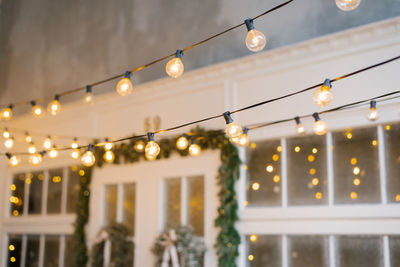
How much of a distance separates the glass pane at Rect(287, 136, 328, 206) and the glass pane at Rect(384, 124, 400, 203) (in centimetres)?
53

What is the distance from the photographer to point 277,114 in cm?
441

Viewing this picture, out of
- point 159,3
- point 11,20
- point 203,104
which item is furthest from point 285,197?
point 11,20

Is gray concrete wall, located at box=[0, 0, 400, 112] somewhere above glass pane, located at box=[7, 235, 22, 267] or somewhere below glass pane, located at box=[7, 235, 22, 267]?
above

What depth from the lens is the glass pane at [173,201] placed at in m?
5.09

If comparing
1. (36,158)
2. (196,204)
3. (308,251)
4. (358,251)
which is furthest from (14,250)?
(358,251)

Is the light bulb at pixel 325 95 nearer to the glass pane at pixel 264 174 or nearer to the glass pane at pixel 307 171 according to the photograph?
the glass pane at pixel 307 171

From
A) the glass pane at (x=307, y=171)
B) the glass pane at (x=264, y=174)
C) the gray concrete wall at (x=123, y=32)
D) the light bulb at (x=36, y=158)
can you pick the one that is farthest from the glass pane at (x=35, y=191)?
the glass pane at (x=307, y=171)

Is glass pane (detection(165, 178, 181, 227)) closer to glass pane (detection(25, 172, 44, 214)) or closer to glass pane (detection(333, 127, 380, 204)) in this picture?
glass pane (detection(333, 127, 380, 204))

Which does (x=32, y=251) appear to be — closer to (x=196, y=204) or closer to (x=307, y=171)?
(x=196, y=204)

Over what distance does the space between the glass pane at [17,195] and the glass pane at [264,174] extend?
3711mm

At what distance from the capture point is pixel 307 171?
4.25 m

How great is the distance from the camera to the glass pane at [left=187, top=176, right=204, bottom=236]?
4.88 m

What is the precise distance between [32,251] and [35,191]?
804 mm

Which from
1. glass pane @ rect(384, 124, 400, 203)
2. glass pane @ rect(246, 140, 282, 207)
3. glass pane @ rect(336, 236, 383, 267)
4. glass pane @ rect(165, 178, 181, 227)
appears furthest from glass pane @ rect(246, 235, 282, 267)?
glass pane @ rect(384, 124, 400, 203)
